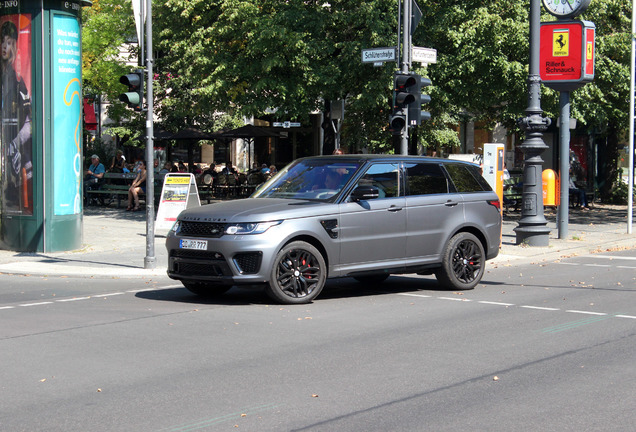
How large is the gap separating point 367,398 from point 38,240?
1151cm

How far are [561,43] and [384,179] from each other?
9.27m

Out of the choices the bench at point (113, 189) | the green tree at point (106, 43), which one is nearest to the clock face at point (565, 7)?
the bench at point (113, 189)

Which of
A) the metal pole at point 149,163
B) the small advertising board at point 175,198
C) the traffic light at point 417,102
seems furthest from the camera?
the small advertising board at point 175,198

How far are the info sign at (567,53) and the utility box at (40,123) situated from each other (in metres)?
9.76

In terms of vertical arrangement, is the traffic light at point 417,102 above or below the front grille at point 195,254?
above

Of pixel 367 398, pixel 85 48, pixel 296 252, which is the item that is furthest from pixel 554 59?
pixel 85 48

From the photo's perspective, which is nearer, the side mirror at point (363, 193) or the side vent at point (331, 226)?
the side vent at point (331, 226)

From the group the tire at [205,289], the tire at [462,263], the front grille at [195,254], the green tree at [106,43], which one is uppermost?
the green tree at [106,43]

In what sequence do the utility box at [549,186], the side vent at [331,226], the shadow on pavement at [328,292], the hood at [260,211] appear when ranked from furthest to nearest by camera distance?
the utility box at [549,186], the shadow on pavement at [328,292], the side vent at [331,226], the hood at [260,211]

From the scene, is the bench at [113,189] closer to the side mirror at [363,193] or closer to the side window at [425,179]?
the side window at [425,179]

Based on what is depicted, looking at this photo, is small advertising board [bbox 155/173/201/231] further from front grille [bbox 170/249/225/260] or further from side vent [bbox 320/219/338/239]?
side vent [bbox 320/219/338/239]

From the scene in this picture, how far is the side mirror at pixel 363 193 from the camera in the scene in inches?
414

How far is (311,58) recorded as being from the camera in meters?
22.4

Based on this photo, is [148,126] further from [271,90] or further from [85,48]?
[85,48]
